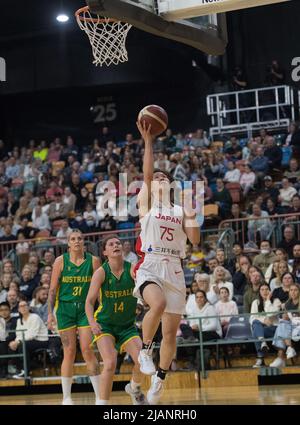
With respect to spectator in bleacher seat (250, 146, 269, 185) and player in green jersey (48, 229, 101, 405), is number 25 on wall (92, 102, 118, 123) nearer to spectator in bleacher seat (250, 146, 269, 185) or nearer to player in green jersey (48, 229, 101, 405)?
spectator in bleacher seat (250, 146, 269, 185)

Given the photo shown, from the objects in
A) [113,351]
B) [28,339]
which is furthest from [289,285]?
[113,351]

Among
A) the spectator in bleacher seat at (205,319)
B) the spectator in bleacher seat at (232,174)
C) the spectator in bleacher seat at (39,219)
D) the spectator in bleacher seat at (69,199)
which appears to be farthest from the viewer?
the spectator in bleacher seat at (69,199)

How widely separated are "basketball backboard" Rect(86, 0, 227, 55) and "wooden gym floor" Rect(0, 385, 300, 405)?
12.4 ft

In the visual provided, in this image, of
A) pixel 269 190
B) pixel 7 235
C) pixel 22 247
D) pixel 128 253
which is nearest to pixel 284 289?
pixel 128 253

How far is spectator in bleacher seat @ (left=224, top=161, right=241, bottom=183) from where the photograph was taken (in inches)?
789

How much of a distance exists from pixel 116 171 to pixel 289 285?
8594 mm

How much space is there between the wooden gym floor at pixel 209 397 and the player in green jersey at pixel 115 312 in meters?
1.20

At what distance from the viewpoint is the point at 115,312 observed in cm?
933

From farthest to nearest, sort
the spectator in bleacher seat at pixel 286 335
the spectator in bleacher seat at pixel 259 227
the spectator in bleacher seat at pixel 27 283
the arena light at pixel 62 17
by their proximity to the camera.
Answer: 1. the arena light at pixel 62 17
2. the spectator in bleacher seat at pixel 27 283
3. the spectator in bleacher seat at pixel 259 227
4. the spectator in bleacher seat at pixel 286 335

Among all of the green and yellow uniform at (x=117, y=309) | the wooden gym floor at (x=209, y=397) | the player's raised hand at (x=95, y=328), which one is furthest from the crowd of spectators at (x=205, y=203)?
the player's raised hand at (x=95, y=328)

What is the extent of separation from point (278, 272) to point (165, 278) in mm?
6274

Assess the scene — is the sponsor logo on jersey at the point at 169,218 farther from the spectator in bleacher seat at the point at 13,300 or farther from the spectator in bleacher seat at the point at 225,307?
the spectator in bleacher seat at the point at 13,300

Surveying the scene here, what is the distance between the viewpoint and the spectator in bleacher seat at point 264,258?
52.5 feet
